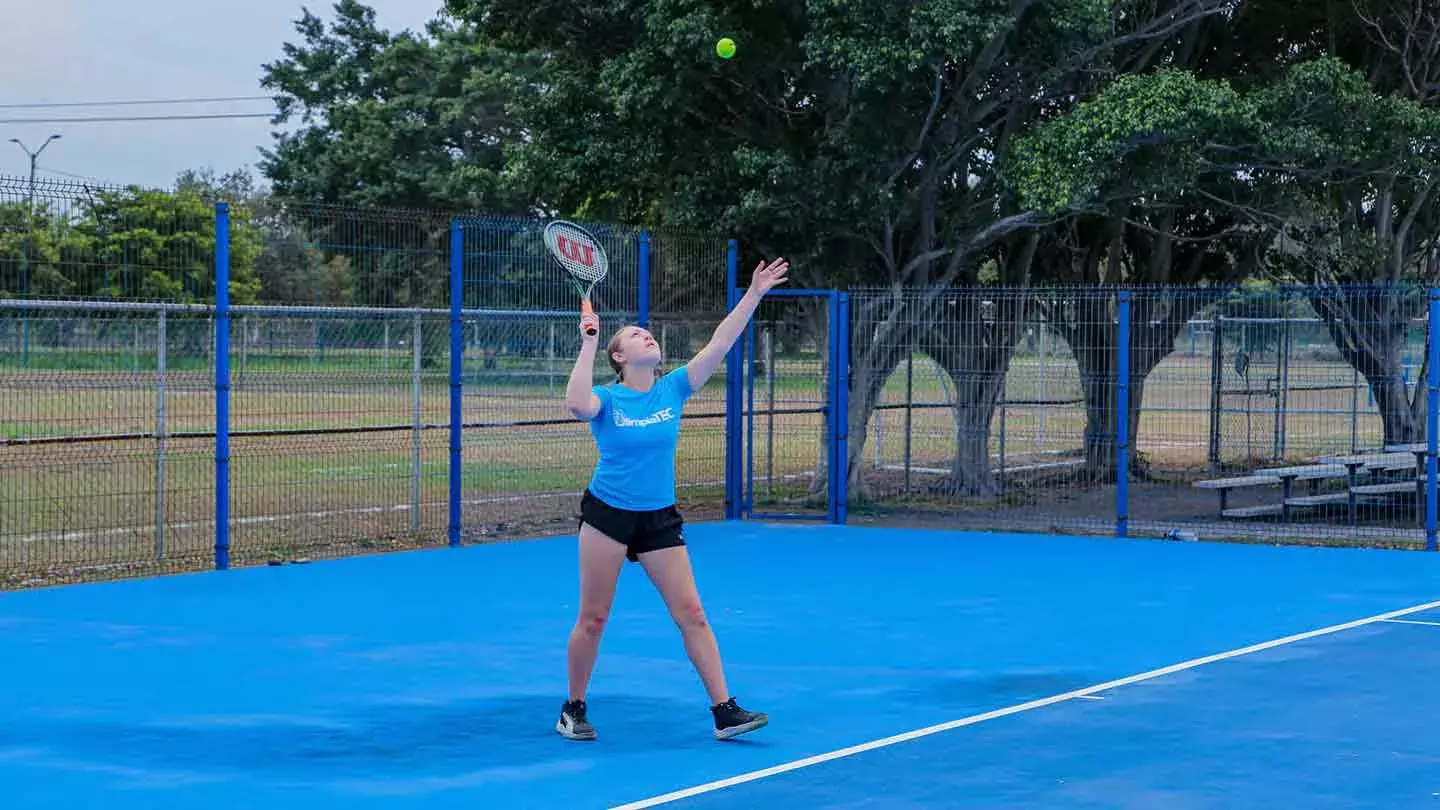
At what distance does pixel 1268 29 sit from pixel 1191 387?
5768 mm

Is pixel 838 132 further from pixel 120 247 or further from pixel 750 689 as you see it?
pixel 750 689

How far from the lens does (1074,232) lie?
76.7 ft

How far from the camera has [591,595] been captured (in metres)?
7.84

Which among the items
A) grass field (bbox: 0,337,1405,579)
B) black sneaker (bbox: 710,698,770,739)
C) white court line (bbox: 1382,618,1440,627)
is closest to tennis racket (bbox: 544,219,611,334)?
black sneaker (bbox: 710,698,770,739)

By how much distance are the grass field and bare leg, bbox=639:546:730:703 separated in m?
6.67

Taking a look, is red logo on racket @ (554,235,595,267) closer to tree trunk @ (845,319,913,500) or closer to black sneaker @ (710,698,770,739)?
black sneaker @ (710,698,770,739)

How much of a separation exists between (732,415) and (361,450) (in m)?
4.26

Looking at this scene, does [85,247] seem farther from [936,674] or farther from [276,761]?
[936,674]

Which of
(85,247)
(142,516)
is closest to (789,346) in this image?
(142,516)

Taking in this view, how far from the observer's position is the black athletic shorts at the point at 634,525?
25.4 feet

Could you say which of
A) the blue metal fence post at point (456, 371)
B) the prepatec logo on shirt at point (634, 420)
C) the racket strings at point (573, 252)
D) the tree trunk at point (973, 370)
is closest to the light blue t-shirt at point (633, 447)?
the prepatec logo on shirt at point (634, 420)

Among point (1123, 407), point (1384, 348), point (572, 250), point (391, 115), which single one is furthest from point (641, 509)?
point (391, 115)

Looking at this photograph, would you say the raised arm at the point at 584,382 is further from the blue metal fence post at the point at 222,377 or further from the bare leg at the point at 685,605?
the blue metal fence post at the point at 222,377

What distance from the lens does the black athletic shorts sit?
305 inches
